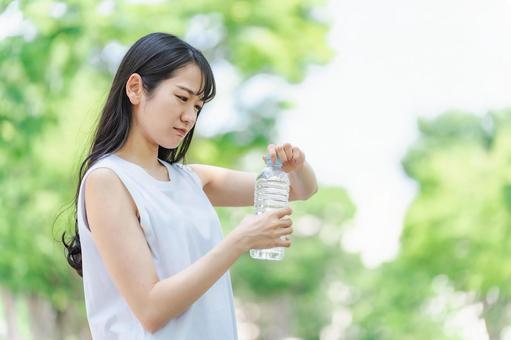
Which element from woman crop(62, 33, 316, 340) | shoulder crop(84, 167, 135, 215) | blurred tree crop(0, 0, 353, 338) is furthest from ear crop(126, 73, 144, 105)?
blurred tree crop(0, 0, 353, 338)

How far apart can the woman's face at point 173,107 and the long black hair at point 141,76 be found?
10 mm

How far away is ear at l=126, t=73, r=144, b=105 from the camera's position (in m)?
1.21

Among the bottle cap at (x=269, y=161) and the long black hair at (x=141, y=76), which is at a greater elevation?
the long black hair at (x=141, y=76)

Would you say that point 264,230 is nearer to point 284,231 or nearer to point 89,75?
point 284,231

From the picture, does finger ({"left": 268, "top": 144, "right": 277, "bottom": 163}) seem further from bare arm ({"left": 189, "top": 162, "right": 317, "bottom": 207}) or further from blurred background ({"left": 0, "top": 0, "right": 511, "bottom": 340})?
blurred background ({"left": 0, "top": 0, "right": 511, "bottom": 340})

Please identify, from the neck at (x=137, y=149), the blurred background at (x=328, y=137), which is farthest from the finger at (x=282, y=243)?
the blurred background at (x=328, y=137)

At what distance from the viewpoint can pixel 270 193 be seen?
137 centimetres

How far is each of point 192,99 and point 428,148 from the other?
7.18m

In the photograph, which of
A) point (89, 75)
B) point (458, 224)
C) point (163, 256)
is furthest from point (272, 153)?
point (458, 224)

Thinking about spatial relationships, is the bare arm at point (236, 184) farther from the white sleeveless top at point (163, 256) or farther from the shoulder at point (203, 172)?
the white sleeveless top at point (163, 256)

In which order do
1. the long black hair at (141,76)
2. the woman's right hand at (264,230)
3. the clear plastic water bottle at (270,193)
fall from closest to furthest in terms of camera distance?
1. the woman's right hand at (264,230)
2. the long black hair at (141,76)
3. the clear plastic water bottle at (270,193)

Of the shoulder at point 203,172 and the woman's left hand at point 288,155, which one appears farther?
A: the shoulder at point 203,172

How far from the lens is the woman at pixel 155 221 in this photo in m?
1.10

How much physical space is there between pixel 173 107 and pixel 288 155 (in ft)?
0.68
